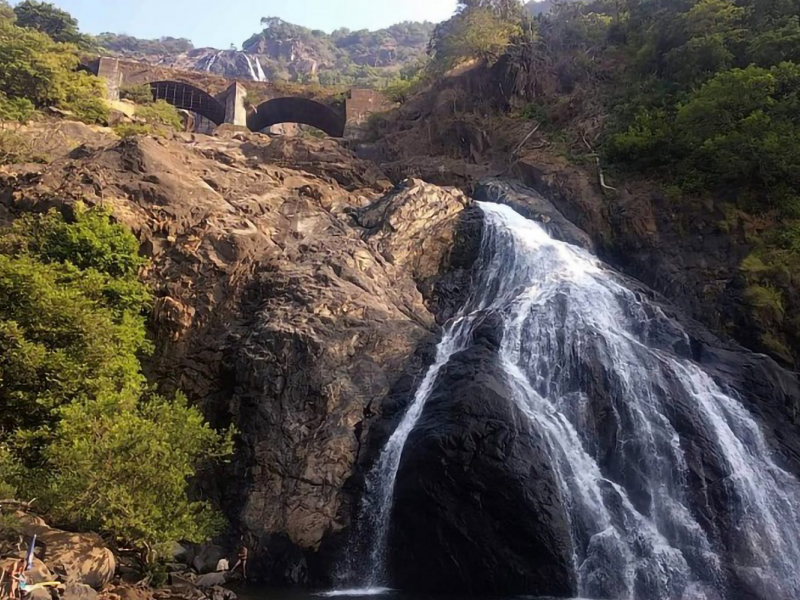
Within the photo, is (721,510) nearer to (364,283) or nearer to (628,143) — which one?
(364,283)

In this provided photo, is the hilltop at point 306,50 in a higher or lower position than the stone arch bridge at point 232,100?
higher

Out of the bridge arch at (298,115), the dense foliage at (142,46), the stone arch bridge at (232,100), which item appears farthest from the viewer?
the dense foliage at (142,46)

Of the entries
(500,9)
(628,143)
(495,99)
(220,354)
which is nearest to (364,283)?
(220,354)

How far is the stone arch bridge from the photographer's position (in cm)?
3662

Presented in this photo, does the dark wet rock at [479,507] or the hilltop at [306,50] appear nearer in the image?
the dark wet rock at [479,507]

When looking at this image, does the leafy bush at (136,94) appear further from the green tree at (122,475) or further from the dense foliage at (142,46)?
the dense foliage at (142,46)

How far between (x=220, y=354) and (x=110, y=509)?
668cm

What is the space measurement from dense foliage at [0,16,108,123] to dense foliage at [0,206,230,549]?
533 inches

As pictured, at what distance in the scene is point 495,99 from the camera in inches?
1332

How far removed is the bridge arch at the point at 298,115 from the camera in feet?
131

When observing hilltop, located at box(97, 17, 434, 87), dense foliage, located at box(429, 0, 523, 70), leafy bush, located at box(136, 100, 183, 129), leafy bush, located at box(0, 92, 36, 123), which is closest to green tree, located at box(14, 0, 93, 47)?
leafy bush, located at box(136, 100, 183, 129)

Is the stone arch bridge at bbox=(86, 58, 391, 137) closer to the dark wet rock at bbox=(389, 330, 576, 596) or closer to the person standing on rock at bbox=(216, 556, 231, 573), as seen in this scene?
the dark wet rock at bbox=(389, 330, 576, 596)

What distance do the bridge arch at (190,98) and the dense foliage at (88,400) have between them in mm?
23433

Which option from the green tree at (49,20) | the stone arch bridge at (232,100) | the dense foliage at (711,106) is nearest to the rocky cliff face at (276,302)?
the dense foliage at (711,106)
